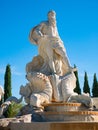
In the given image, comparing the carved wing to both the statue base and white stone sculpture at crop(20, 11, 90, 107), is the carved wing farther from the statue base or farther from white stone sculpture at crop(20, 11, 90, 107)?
the statue base

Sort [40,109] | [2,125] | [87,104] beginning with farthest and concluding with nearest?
[87,104]
[40,109]
[2,125]

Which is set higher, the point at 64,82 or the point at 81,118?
the point at 64,82

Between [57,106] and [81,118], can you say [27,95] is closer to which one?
[57,106]

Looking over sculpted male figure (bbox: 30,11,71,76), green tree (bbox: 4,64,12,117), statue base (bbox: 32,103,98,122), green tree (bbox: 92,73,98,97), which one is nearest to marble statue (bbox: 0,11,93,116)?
sculpted male figure (bbox: 30,11,71,76)

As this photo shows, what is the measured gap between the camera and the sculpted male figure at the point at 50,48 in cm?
1495

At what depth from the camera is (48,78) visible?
14.2 metres

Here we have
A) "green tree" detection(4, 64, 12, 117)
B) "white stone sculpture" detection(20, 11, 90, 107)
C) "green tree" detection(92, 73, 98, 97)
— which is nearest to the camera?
"white stone sculpture" detection(20, 11, 90, 107)

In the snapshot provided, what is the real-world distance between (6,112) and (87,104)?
3590 mm

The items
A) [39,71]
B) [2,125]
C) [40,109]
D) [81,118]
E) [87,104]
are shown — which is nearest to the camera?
[2,125]

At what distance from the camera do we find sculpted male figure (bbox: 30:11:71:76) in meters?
15.0

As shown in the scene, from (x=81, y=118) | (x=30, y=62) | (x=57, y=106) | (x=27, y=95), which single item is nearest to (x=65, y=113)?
(x=81, y=118)

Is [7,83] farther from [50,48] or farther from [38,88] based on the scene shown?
[38,88]

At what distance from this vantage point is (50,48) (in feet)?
49.4

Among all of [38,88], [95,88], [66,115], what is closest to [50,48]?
[38,88]
